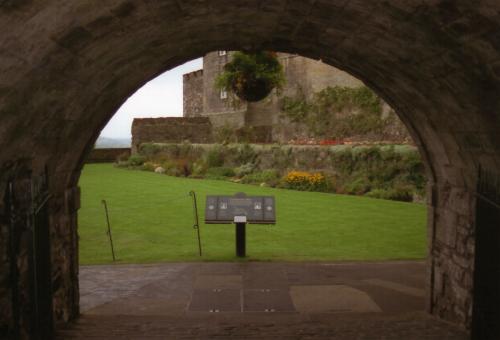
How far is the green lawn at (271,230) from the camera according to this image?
393 inches

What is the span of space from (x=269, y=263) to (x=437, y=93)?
512cm

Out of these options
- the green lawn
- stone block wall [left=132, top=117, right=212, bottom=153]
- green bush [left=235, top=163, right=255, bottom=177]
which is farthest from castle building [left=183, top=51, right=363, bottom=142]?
the green lawn

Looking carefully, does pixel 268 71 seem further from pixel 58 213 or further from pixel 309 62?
pixel 58 213

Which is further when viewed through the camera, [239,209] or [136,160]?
[136,160]

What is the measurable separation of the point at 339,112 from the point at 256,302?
79.4 feet

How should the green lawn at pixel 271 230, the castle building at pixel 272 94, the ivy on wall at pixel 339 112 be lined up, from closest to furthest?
the green lawn at pixel 271 230
the ivy on wall at pixel 339 112
the castle building at pixel 272 94

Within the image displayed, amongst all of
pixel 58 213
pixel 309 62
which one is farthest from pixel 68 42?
pixel 309 62

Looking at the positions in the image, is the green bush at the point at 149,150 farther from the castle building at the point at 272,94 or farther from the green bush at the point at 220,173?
the green bush at the point at 220,173

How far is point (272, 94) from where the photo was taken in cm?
3503

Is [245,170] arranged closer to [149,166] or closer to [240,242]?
[149,166]

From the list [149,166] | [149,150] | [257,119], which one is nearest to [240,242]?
[149,166]

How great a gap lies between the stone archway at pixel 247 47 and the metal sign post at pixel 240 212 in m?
3.57

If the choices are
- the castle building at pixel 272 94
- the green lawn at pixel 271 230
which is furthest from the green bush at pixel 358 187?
the castle building at pixel 272 94

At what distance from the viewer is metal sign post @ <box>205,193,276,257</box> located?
962 centimetres
